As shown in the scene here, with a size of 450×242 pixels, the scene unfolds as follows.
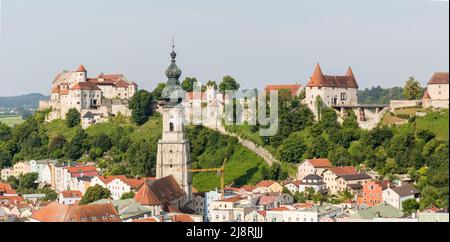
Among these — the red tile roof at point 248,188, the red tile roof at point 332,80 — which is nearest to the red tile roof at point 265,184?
the red tile roof at point 248,188

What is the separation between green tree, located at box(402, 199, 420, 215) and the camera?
14.3 metres

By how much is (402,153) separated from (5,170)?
1148 cm

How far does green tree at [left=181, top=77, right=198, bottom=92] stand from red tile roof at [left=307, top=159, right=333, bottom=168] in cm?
667

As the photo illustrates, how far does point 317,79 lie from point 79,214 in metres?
10.1

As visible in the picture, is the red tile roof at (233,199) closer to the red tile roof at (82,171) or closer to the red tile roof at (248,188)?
the red tile roof at (248,188)

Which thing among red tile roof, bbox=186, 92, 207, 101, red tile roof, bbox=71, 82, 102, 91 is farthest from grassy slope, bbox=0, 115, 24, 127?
red tile roof, bbox=186, 92, 207, 101

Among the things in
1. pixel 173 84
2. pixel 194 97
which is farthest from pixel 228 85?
pixel 173 84

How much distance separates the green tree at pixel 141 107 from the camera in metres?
24.1

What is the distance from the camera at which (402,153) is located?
1761 cm

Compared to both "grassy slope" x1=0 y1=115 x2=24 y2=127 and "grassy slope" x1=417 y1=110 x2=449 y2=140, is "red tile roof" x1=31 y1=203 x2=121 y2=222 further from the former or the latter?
"grassy slope" x1=0 y1=115 x2=24 y2=127

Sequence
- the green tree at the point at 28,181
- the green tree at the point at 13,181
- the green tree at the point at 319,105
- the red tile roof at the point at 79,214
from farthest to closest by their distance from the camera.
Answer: the green tree at the point at 13,181
the green tree at the point at 28,181
the green tree at the point at 319,105
the red tile roof at the point at 79,214

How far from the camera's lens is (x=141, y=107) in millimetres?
24172

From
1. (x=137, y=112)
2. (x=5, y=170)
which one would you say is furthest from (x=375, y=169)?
(x=5, y=170)
